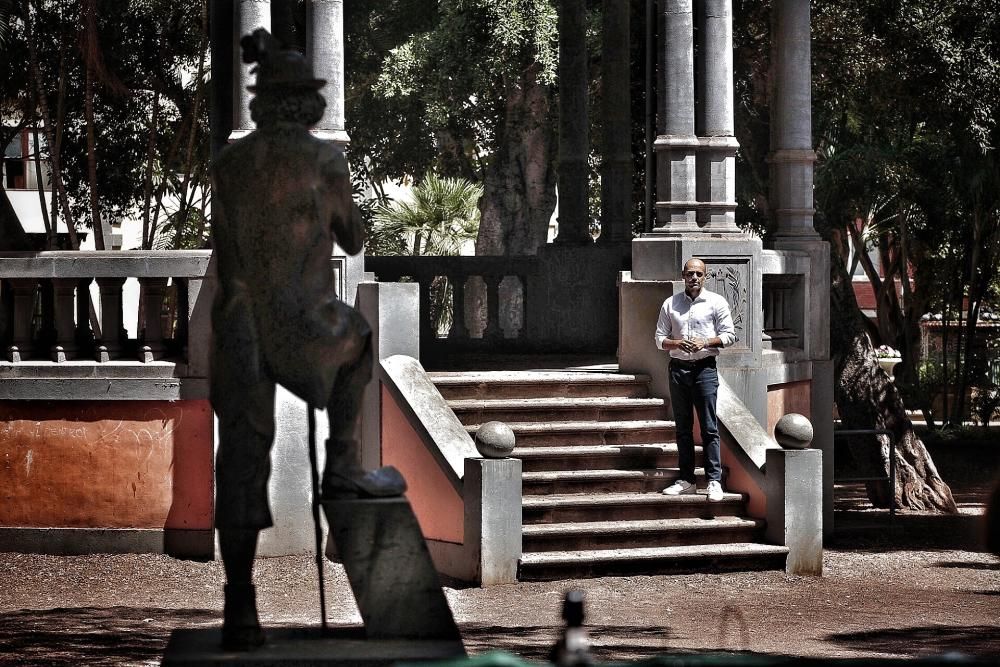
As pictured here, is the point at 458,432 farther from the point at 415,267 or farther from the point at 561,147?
the point at 561,147

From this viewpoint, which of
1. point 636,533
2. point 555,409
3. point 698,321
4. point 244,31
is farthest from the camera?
point 555,409

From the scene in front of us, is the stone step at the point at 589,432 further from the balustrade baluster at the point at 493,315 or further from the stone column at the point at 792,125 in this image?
the balustrade baluster at the point at 493,315

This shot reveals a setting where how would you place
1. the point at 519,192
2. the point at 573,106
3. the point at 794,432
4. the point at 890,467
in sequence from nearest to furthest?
the point at 794,432, the point at 573,106, the point at 890,467, the point at 519,192

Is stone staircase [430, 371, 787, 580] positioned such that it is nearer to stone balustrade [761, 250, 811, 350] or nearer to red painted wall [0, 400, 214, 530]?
stone balustrade [761, 250, 811, 350]

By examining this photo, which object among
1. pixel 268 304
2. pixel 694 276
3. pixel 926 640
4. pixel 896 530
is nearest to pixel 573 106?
pixel 896 530

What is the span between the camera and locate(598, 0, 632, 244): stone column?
1761 cm

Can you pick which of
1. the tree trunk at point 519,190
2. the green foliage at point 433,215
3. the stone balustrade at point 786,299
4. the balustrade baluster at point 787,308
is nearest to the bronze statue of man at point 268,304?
the stone balustrade at point 786,299

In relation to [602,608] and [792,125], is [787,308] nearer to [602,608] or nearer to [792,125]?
[792,125]

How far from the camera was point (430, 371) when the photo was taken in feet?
46.9

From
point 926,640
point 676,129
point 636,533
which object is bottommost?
point 926,640

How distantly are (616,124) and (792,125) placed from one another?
2.32 m

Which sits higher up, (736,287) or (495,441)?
(736,287)

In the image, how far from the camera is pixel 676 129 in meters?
14.1

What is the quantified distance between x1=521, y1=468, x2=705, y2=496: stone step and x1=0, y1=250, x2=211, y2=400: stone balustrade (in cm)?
256
